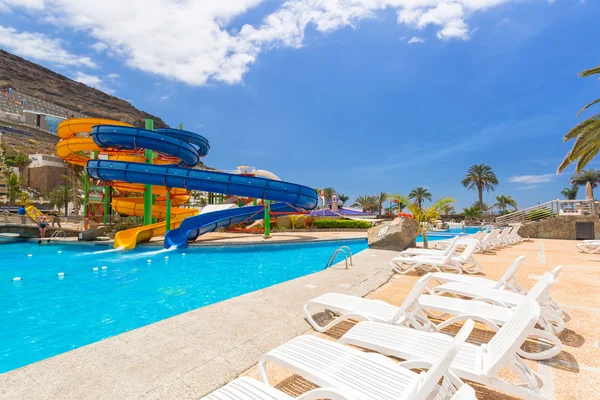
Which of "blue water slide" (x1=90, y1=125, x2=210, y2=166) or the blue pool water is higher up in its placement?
"blue water slide" (x1=90, y1=125, x2=210, y2=166)

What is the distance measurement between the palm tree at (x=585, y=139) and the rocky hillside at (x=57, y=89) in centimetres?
13578

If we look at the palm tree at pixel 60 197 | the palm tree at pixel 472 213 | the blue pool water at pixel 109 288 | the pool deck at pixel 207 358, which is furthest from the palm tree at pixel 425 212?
the palm tree at pixel 60 197

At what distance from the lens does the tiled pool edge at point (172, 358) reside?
94.5 inches

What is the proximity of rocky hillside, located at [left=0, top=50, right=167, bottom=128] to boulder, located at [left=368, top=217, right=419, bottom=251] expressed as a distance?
13359cm

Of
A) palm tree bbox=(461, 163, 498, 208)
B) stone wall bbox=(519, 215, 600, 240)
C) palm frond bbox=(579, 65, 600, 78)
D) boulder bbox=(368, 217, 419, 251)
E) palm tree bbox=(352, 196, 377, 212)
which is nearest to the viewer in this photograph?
boulder bbox=(368, 217, 419, 251)

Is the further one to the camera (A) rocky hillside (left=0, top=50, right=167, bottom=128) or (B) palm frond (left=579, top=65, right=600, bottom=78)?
(A) rocky hillside (left=0, top=50, right=167, bottom=128)

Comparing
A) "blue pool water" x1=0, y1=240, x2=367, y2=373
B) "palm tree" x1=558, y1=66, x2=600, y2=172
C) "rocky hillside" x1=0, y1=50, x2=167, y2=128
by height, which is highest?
"rocky hillside" x1=0, y1=50, x2=167, y2=128

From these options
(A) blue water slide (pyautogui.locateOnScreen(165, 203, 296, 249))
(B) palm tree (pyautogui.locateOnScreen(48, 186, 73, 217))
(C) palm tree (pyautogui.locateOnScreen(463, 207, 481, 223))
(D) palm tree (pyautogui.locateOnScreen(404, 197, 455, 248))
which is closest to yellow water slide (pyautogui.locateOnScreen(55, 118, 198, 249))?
(A) blue water slide (pyautogui.locateOnScreen(165, 203, 296, 249))

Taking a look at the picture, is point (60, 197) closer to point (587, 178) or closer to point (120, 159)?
point (120, 159)

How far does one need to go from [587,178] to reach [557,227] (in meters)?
42.6

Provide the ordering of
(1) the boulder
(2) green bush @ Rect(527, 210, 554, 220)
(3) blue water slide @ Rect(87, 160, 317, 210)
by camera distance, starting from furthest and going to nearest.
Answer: (2) green bush @ Rect(527, 210, 554, 220)
(3) blue water slide @ Rect(87, 160, 317, 210)
(1) the boulder

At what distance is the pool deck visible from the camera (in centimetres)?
242

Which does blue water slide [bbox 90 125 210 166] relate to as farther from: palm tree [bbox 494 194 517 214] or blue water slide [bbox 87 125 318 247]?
palm tree [bbox 494 194 517 214]

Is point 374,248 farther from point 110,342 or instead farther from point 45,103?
point 45,103
